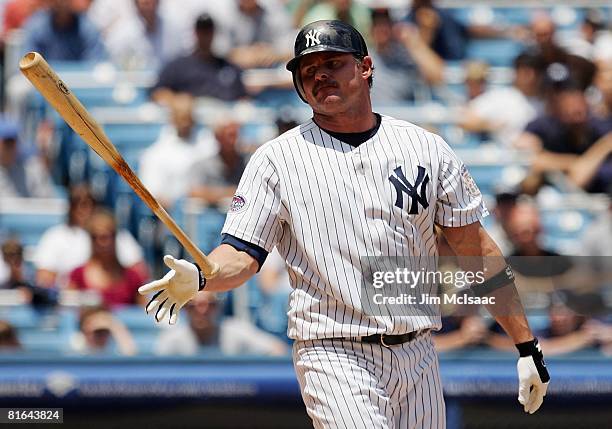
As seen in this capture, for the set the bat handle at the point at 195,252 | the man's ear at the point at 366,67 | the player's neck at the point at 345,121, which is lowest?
the bat handle at the point at 195,252

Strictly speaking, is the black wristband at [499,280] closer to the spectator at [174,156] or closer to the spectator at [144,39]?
the spectator at [174,156]

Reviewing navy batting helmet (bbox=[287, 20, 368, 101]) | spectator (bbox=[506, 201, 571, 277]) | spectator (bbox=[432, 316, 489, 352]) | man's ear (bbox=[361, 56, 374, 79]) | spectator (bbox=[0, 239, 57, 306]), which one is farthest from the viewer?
spectator (bbox=[0, 239, 57, 306])

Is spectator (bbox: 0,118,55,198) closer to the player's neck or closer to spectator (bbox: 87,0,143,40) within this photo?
spectator (bbox: 87,0,143,40)

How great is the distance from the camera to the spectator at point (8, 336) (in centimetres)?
602

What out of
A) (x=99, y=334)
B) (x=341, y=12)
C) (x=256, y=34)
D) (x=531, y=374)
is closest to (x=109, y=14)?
(x=256, y=34)

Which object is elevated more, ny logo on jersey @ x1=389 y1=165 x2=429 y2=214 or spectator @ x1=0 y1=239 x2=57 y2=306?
ny logo on jersey @ x1=389 y1=165 x2=429 y2=214

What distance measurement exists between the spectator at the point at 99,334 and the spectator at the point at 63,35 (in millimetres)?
2561

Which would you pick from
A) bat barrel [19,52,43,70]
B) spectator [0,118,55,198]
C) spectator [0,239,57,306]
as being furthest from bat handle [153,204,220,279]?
spectator [0,118,55,198]

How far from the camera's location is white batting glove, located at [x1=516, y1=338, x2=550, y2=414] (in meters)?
3.53

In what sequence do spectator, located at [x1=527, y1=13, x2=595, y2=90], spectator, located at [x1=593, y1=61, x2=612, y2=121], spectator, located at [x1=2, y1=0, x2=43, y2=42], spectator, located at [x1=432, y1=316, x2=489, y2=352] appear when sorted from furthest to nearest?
spectator, located at [x1=2, y1=0, x2=43, y2=42] → spectator, located at [x1=527, y1=13, x2=595, y2=90] → spectator, located at [x1=593, y1=61, x2=612, y2=121] → spectator, located at [x1=432, y1=316, x2=489, y2=352]

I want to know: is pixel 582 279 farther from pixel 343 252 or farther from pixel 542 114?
pixel 343 252

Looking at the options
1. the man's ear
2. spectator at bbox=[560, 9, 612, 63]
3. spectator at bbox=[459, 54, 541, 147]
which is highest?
spectator at bbox=[560, 9, 612, 63]

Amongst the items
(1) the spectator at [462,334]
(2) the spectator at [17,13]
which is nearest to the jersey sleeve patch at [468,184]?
(1) the spectator at [462,334]

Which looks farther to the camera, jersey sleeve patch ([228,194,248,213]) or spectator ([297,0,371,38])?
spectator ([297,0,371,38])
